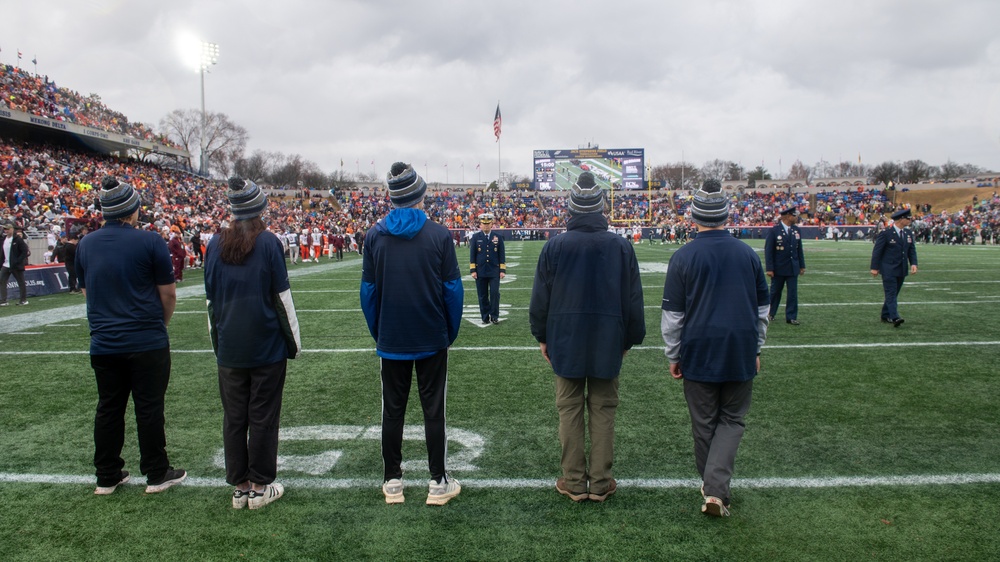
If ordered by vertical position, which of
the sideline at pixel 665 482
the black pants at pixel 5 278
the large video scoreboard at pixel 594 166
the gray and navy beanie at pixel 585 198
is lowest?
the sideline at pixel 665 482

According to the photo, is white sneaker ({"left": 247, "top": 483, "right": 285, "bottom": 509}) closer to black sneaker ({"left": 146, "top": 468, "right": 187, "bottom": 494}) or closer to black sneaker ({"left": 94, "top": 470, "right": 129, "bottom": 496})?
black sneaker ({"left": 146, "top": 468, "right": 187, "bottom": 494})

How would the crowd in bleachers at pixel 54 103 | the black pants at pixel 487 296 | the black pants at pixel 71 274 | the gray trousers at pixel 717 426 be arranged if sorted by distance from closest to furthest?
1. the gray trousers at pixel 717 426
2. the black pants at pixel 487 296
3. the black pants at pixel 71 274
4. the crowd in bleachers at pixel 54 103

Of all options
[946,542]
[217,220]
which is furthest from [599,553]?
[217,220]

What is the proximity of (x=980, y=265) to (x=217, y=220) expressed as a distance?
3741 cm

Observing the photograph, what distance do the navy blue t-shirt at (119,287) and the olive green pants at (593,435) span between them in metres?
2.81

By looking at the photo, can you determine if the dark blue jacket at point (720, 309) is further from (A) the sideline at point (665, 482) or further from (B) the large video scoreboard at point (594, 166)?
(B) the large video scoreboard at point (594, 166)

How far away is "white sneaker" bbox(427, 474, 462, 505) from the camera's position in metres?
3.88

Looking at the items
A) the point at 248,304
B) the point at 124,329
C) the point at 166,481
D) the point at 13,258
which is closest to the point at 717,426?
the point at 248,304

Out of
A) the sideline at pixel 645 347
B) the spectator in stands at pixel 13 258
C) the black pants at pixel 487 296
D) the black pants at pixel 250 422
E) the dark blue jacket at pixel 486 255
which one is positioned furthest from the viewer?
the spectator in stands at pixel 13 258

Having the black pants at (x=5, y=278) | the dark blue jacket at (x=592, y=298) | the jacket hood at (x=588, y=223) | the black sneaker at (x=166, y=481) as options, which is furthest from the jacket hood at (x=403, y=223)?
the black pants at (x=5, y=278)

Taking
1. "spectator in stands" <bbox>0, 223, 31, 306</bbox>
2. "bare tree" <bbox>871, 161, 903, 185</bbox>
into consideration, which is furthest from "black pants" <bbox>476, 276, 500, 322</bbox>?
"bare tree" <bbox>871, 161, 903, 185</bbox>

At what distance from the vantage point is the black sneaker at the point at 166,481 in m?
4.12

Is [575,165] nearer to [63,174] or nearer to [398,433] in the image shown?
[63,174]

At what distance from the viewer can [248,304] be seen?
12.7 feet
